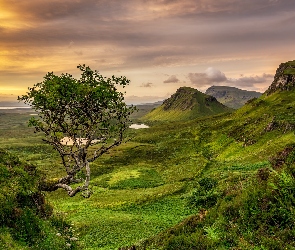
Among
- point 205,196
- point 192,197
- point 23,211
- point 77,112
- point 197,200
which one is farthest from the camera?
point 192,197

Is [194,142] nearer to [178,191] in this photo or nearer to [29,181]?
[178,191]

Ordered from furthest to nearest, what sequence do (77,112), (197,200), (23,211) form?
(197,200) < (77,112) < (23,211)

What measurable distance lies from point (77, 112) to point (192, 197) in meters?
26.5

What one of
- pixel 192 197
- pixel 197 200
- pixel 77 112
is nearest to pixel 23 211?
pixel 77 112

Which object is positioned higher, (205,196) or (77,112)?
(77,112)

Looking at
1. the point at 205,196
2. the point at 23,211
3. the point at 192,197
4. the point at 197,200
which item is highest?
the point at 23,211

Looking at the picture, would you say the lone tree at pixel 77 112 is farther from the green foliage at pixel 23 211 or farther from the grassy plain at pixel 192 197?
the grassy plain at pixel 192 197

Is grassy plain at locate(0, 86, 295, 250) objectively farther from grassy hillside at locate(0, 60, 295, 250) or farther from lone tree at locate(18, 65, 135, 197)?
lone tree at locate(18, 65, 135, 197)

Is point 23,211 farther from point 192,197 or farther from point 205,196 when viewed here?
point 192,197

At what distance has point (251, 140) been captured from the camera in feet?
275

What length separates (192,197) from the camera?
4472 cm

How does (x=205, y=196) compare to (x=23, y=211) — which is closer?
(x=23, y=211)

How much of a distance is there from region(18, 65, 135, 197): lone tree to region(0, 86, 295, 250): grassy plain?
8.79 m

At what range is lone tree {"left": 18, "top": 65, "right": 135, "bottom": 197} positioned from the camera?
23578mm
